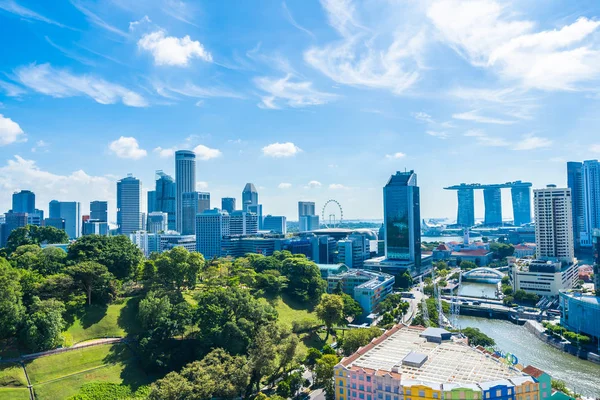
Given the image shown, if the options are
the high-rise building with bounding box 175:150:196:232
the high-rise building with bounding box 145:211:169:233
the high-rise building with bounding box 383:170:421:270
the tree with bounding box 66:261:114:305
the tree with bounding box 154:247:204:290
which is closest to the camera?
the tree with bounding box 66:261:114:305

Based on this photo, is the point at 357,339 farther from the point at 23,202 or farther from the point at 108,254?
the point at 23,202

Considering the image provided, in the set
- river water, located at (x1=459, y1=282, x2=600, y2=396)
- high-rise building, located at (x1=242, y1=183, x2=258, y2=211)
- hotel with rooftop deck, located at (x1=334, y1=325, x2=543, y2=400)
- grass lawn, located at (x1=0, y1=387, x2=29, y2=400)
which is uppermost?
high-rise building, located at (x1=242, y1=183, x2=258, y2=211)

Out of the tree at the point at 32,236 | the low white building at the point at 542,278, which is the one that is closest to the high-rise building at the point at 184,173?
the tree at the point at 32,236

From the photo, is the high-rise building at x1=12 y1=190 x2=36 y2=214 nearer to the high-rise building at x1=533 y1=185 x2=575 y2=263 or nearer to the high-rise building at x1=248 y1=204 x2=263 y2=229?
the high-rise building at x1=248 y1=204 x2=263 y2=229

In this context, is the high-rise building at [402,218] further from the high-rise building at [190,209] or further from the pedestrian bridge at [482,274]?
the high-rise building at [190,209]

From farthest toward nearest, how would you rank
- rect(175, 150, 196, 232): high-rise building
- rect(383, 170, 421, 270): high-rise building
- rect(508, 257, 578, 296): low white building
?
rect(175, 150, 196, 232): high-rise building
rect(383, 170, 421, 270): high-rise building
rect(508, 257, 578, 296): low white building

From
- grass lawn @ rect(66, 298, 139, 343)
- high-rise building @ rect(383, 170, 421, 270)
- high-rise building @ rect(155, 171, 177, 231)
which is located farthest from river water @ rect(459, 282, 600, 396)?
high-rise building @ rect(155, 171, 177, 231)
